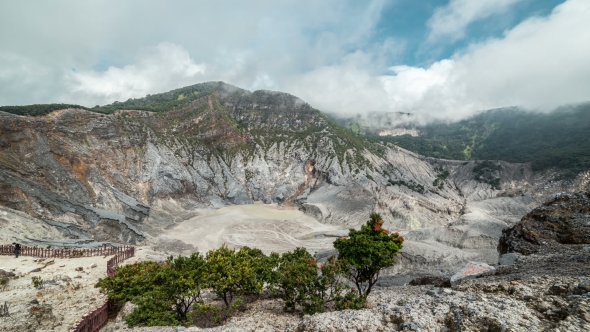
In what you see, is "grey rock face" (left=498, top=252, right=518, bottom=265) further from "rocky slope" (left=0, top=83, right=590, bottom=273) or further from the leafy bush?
"rocky slope" (left=0, top=83, right=590, bottom=273)

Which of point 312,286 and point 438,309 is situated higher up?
point 438,309

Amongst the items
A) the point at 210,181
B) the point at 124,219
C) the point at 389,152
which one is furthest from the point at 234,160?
the point at 389,152

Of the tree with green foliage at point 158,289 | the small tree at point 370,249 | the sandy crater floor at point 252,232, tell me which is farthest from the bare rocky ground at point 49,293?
the sandy crater floor at point 252,232

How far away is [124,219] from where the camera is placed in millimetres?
51219

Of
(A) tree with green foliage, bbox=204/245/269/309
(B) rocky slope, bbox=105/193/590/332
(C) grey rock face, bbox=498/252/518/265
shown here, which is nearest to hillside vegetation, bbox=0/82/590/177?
(A) tree with green foliage, bbox=204/245/269/309

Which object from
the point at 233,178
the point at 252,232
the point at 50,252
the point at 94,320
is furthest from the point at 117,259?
the point at 233,178

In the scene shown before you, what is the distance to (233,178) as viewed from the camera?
9475 cm

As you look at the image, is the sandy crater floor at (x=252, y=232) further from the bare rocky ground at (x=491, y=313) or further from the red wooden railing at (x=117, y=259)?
the bare rocky ground at (x=491, y=313)

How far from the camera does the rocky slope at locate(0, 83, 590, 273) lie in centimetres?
4741

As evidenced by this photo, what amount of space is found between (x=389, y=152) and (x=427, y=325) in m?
117

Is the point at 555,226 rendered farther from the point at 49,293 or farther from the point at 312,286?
the point at 49,293

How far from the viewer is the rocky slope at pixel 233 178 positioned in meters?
47.4

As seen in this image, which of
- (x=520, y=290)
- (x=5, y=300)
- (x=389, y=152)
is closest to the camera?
(x=520, y=290)

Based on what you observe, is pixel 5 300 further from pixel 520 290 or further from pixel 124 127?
pixel 124 127
